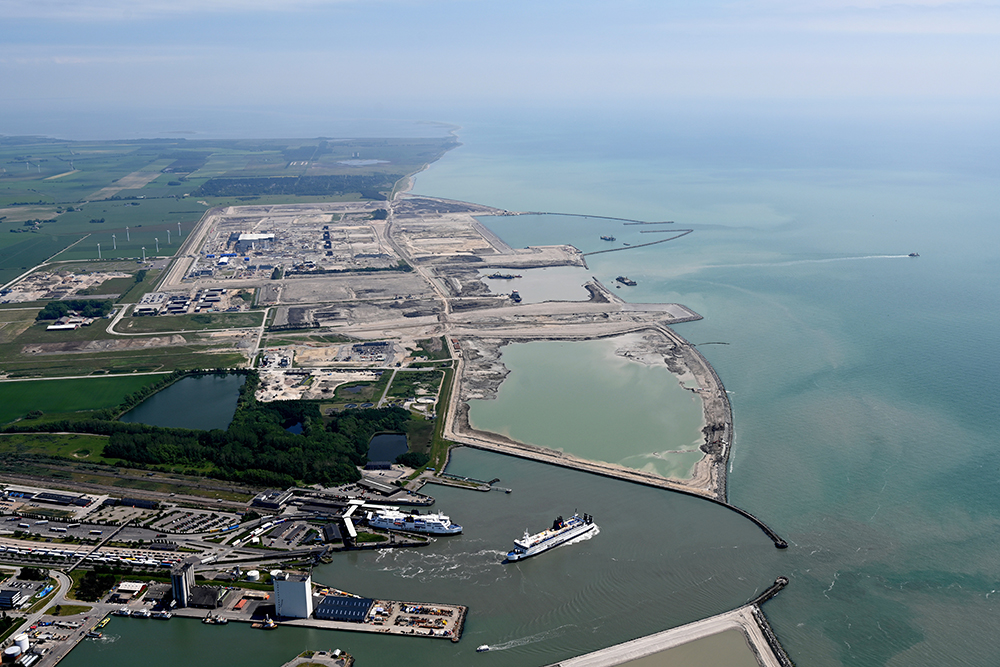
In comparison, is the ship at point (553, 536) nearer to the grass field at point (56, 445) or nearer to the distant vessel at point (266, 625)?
the distant vessel at point (266, 625)

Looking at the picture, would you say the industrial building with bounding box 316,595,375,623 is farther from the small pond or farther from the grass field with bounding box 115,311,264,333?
the grass field with bounding box 115,311,264,333

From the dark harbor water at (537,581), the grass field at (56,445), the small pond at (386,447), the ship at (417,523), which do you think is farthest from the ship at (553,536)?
the grass field at (56,445)

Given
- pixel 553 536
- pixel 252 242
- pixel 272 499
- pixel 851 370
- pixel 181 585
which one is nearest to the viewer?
pixel 181 585

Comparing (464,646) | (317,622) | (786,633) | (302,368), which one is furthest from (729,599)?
(302,368)

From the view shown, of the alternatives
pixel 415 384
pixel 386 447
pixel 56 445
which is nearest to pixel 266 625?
pixel 386 447

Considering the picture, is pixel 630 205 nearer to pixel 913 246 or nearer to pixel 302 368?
pixel 913 246

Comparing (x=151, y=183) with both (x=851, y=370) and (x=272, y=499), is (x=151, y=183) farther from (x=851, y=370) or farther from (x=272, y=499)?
(x=851, y=370)
